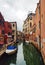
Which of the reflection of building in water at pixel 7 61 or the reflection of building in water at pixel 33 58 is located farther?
the reflection of building in water at pixel 7 61

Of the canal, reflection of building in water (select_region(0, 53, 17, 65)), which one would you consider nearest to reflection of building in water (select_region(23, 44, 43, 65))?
the canal

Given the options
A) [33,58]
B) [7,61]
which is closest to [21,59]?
[33,58]

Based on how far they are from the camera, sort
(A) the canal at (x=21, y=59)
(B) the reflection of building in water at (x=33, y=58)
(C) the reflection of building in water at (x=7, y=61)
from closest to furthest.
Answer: (B) the reflection of building in water at (x=33, y=58) → (A) the canal at (x=21, y=59) → (C) the reflection of building in water at (x=7, y=61)

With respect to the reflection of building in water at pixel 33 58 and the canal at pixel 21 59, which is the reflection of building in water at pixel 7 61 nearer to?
the canal at pixel 21 59

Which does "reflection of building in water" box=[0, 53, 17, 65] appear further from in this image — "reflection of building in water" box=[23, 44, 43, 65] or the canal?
"reflection of building in water" box=[23, 44, 43, 65]

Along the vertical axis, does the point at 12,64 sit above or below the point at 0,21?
below

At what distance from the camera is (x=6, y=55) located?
24781 mm

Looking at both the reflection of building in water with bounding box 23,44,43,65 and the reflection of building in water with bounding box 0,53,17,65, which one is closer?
the reflection of building in water with bounding box 23,44,43,65

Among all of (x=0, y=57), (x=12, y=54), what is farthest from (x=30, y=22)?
(x=0, y=57)

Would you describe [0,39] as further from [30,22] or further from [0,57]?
[30,22]

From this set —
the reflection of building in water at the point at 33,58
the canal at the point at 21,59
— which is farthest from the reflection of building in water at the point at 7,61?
the reflection of building in water at the point at 33,58

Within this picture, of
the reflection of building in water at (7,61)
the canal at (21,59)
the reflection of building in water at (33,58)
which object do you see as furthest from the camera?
the reflection of building in water at (7,61)

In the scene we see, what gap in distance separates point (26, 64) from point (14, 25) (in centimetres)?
4945

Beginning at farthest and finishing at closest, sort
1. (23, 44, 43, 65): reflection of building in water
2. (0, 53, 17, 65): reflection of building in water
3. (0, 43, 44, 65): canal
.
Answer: (0, 53, 17, 65): reflection of building in water
(0, 43, 44, 65): canal
(23, 44, 43, 65): reflection of building in water
